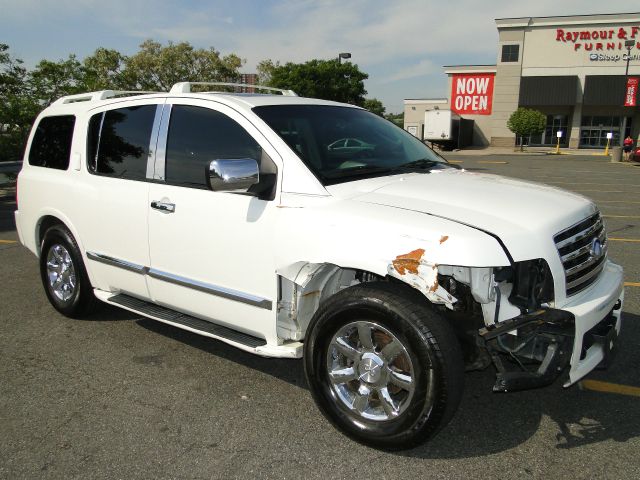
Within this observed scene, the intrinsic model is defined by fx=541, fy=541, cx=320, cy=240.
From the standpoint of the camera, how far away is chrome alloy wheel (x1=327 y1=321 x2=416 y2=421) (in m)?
2.83

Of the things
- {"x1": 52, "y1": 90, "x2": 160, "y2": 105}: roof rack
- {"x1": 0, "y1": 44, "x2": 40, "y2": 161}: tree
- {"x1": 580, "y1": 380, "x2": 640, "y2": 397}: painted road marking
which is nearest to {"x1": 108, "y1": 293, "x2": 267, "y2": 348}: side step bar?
{"x1": 52, "y1": 90, "x2": 160, "y2": 105}: roof rack

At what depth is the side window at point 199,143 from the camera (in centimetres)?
348

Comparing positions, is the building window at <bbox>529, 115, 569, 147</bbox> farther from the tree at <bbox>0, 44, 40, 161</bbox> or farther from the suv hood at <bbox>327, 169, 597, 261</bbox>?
the suv hood at <bbox>327, 169, 597, 261</bbox>

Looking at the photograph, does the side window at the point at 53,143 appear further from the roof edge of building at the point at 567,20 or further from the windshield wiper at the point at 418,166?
the roof edge of building at the point at 567,20

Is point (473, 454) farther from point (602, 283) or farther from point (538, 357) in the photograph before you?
point (602, 283)

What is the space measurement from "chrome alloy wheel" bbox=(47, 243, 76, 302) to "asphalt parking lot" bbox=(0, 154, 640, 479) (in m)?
0.42

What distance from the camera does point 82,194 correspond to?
173 inches

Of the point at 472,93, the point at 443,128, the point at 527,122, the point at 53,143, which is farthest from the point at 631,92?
the point at 53,143

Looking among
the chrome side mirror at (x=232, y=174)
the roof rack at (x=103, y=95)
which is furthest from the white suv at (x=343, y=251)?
the roof rack at (x=103, y=95)

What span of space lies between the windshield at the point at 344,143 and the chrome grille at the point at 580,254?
1.15 metres

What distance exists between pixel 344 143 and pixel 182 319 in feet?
5.49

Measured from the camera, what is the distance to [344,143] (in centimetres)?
376

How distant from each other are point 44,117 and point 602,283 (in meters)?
4.86

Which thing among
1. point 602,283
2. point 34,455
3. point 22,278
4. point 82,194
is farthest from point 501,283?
point 22,278
